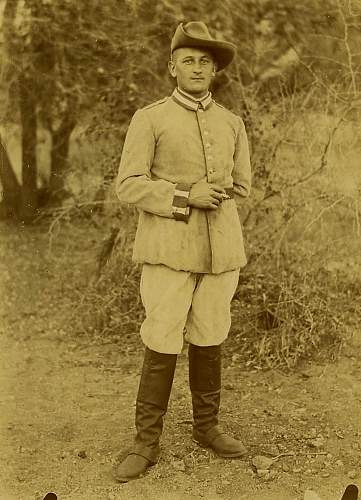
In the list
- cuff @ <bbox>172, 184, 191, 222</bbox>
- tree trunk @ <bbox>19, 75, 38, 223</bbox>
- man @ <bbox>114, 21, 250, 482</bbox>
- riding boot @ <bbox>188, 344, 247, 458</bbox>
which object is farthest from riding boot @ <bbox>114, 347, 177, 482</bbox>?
tree trunk @ <bbox>19, 75, 38, 223</bbox>

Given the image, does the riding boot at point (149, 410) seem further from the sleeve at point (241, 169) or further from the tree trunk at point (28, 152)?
the tree trunk at point (28, 152)

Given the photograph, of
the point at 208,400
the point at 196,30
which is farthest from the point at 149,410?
the point at 196,30

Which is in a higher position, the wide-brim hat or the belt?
the wide-brim hat

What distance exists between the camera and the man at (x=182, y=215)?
2879 millimetres

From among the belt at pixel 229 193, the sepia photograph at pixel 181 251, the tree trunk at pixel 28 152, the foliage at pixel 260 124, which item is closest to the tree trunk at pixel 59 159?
the sepia photograph at pixel 181 251

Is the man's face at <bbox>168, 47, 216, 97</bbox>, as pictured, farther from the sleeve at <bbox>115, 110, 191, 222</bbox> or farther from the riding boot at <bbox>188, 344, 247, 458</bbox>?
the riding boot at <bbox>188, 344, 247, 458</bbox>

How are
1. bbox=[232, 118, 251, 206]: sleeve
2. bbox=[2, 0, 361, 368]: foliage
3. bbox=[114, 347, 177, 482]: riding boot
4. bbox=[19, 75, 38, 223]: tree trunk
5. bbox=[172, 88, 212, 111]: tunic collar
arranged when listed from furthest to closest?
bbox=[19, 75, 38, 223]: tree trunk → bbox=[2, 0, 361, 368]: foliage → bbox=[232, 118, 251, 206]: sleeve → bbox=[114, 347, 177, 482]: riding boot → bbox=[172, 88, 212, 111]: tunic collar

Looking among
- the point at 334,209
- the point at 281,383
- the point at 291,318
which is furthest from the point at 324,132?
the point at 281,383

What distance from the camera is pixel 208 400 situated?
326cm

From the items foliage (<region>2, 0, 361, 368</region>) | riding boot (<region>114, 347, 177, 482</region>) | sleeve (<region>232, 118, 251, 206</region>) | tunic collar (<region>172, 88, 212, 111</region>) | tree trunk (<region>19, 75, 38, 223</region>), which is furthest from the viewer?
tree trunk (<region>19, 75, 38, 223</region>)

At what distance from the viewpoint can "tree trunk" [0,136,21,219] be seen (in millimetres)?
5531

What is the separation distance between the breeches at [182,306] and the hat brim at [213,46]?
0.87 metres

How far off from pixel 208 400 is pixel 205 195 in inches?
38.0

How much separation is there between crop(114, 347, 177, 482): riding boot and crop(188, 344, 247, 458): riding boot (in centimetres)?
16
